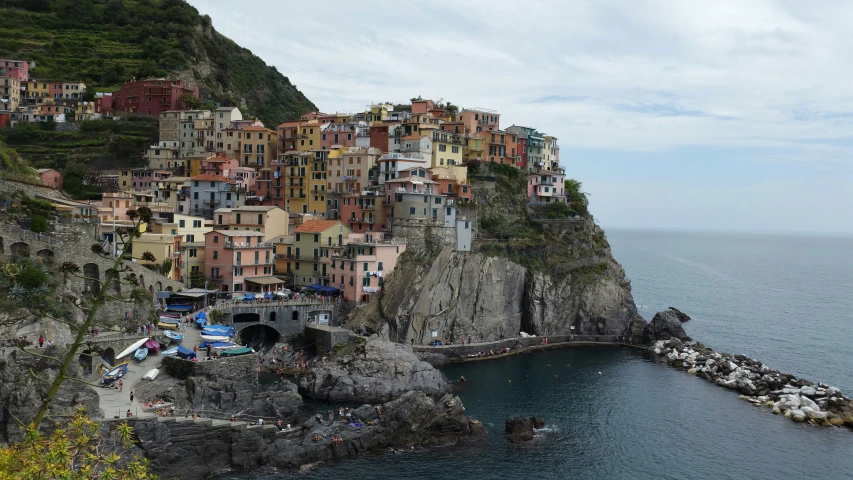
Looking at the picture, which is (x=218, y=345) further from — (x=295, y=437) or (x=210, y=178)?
(x=210, y=178)

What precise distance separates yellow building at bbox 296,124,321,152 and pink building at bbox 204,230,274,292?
22.9 m

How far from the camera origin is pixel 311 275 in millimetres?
69125

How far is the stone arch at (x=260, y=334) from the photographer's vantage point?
62.7 metres

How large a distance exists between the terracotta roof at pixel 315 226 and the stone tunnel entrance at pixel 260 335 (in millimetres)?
10839

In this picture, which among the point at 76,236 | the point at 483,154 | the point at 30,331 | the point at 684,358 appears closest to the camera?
the point at 30,331

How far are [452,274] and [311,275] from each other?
1349 cm

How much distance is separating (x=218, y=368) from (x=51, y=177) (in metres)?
43.4

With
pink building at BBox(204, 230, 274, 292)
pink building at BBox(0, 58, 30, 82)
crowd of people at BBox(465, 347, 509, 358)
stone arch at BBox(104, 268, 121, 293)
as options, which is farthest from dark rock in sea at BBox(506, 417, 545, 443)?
pink building at BBox(0, 58, 30, 82)

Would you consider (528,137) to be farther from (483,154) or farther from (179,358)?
(179,358)

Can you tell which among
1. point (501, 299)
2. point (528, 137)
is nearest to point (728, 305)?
point (528, 137)

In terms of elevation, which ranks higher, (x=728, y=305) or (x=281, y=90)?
(x=281, y=90)

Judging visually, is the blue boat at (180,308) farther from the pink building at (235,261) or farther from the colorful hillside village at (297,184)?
the pink building at (235,261)

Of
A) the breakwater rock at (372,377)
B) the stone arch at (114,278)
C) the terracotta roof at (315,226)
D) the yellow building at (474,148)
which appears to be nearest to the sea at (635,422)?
the breakwater rock at (372,377)

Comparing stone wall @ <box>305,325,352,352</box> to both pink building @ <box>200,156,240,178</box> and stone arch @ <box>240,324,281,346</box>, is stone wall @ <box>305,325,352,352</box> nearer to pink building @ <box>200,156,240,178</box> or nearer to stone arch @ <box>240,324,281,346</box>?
stone arch @ <box>240,324,281,346</box>
